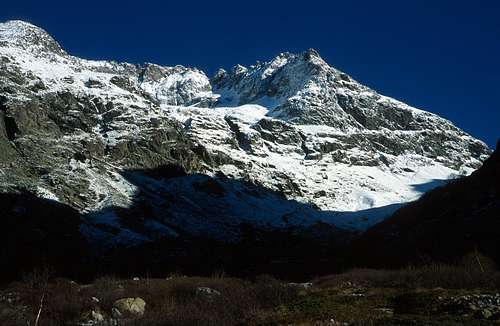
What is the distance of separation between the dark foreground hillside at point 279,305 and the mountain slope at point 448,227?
16.2 meters

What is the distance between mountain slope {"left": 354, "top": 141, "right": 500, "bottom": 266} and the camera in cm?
7444

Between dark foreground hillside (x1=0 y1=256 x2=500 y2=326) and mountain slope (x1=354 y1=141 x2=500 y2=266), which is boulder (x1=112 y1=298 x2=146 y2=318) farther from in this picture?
mountain slope (x1=354 y1=141 x2=500 y2=266)

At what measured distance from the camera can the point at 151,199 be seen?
17462 centimetres

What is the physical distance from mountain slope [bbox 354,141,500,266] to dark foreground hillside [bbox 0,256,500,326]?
1616 centimetres

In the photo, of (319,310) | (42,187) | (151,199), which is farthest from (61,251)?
(319,310)

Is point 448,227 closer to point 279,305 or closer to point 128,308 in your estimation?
point 279,305

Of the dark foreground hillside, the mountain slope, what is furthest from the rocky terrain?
the mountain slope

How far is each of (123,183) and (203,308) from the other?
472 ft

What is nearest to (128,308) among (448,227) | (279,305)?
(279,305)

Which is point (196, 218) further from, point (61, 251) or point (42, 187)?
point (61, 251)

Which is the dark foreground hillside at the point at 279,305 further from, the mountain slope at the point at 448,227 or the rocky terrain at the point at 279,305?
the mountain slope at the point at 448,227

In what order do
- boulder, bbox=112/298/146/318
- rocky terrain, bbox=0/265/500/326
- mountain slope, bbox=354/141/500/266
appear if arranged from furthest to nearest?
mountain slope, bbox=354/141/500/266 → boulder, bbox=112/298/146/318 → rocky terrain, bbox=0/265/500/326

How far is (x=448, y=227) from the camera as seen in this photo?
275 ft

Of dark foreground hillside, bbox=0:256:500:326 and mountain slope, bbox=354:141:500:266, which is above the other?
mountain slope, bbox=354:141:500:266
